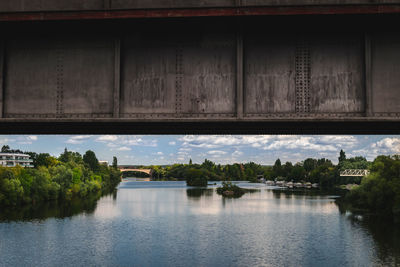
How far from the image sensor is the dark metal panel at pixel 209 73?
14.9 m

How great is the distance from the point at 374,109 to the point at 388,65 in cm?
157

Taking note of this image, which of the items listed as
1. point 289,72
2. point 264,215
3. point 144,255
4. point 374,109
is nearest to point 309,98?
point 289,72

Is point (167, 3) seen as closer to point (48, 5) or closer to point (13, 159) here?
point (48, 5)

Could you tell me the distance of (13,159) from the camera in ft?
582

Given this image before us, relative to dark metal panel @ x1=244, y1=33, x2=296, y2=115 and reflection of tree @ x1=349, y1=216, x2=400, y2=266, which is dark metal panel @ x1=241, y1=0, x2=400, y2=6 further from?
reflection of tree @ x1=349, y1=216, x2=400, y2=266

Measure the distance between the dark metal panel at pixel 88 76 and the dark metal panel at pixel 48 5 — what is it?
A: 1.08m

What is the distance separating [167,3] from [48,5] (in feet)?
13.6

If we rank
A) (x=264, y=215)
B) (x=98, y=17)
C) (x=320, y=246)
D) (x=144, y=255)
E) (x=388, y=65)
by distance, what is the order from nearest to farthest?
(x=98, y=17) < (x=388, y=65) < (x=144, y=255) < (x=320, y=246) < (x=264, y=215)

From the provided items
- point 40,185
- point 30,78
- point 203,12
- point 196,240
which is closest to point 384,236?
point 196,240

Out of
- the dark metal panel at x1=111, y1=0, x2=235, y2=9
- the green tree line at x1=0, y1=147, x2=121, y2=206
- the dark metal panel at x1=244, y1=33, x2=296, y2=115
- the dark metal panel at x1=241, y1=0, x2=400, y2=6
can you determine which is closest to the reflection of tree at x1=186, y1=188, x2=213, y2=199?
the green tree line at x1=0, y1=147, x2=121, y2=206

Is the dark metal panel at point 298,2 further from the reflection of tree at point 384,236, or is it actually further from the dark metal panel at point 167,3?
the reflection of tree at point 384,236

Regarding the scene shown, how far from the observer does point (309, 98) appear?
14656 millimetres

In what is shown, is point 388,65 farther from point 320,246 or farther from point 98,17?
point 320,246

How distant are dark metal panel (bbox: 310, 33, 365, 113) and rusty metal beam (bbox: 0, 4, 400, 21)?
67.4 inches
